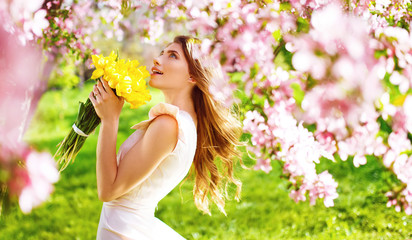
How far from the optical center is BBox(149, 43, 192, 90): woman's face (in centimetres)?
228

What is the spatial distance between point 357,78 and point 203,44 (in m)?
1.17

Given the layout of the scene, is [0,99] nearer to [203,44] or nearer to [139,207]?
[139,207]

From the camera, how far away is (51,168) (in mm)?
991

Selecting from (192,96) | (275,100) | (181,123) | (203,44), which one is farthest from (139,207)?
(275,100)

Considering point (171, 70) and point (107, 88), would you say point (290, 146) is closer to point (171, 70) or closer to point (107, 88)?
point (171, 70)

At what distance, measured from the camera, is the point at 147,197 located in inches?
85.6

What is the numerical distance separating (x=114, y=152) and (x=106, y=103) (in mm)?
224

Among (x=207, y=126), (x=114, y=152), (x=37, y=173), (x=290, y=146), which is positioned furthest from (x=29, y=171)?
(x=290, y=146)

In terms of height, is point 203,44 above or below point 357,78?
below

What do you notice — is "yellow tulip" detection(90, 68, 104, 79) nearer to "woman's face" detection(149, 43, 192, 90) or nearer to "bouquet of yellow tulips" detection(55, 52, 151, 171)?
"bouquet of yellow tulips" detection(55, 52, 151, 171)

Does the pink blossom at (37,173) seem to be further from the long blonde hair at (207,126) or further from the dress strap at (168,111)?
the long blonde hair at (207,126)

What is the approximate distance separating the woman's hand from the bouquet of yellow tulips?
4cm

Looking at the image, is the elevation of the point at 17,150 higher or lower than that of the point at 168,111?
higher

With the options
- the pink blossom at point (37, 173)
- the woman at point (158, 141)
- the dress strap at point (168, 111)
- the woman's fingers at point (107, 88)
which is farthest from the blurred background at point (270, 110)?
the dress strap at point (168, 111)
